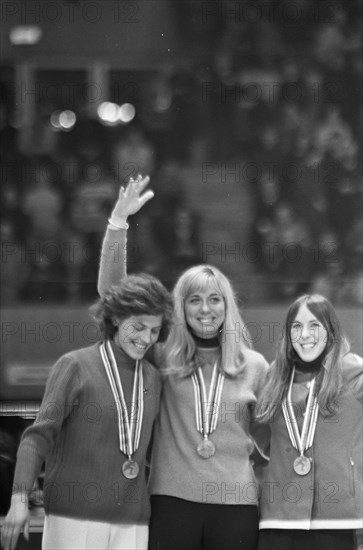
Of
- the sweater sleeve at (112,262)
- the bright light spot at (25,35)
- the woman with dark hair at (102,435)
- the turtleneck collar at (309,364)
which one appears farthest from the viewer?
the bright light spot at (25,35)

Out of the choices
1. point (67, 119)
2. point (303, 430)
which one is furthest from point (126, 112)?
point (303, 430)

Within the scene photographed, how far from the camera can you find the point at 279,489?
362 cm

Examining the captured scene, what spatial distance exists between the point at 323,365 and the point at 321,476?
360mm

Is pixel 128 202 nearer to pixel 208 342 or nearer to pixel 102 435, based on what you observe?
pixel 208 342

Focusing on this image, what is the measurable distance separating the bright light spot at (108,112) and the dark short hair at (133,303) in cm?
84

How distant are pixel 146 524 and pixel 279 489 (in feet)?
1.44

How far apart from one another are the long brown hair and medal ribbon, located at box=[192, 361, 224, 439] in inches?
6.0

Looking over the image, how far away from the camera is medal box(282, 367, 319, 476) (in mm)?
3607

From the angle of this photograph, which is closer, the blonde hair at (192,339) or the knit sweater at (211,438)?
the knit sweater at (211,438)

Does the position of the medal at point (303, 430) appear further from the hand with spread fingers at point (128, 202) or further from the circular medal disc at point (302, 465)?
the hand with spread fingers at point (128, 202)

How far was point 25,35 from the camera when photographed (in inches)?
171

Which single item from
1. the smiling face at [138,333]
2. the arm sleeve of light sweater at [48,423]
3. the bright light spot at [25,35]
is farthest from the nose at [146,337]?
the bright light spot at [25,35]

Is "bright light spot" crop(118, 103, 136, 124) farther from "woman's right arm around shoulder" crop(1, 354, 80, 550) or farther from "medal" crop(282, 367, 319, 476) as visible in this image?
"medal" crop(282, 367, 319, 476)

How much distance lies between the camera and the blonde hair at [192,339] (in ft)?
12.2
